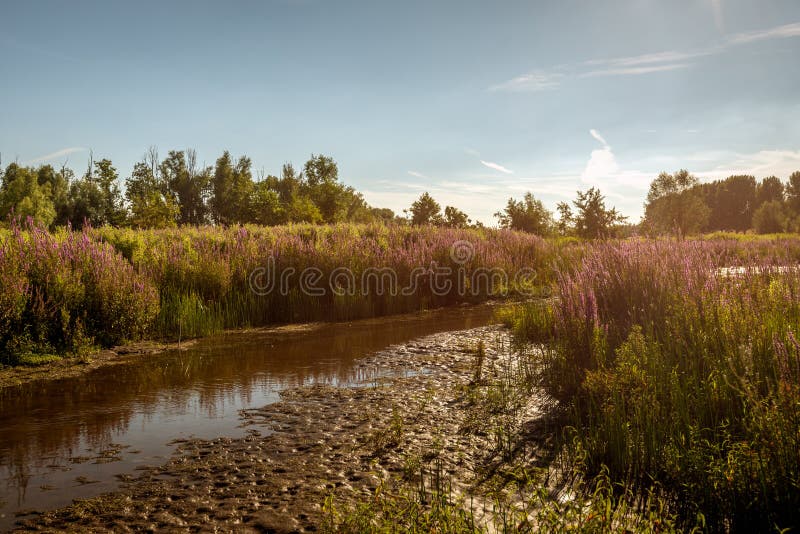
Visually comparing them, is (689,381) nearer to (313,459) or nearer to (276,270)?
(313,459)

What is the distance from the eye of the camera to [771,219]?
66.8 meters

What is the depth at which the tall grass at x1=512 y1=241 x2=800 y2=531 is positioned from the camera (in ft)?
8.86

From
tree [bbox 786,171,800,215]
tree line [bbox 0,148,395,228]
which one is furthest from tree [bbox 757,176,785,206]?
tree line [bbox 0,148,395,228]

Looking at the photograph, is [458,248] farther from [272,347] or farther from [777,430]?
[777,430]

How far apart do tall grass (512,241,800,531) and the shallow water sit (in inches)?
98.5

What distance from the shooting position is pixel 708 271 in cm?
523

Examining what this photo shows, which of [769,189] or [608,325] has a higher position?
[769,189]

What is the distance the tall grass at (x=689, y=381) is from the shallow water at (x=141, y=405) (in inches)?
98.5

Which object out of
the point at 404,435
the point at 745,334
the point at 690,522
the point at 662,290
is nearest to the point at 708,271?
the point at 662,290

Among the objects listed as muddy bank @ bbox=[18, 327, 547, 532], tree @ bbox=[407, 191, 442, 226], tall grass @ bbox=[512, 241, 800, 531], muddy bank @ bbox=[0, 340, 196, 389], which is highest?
tree @ bbox=[407, 191, 442, 226]

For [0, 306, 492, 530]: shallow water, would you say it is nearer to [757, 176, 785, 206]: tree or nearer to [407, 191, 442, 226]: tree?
[407, 191, 442, 226]: tree

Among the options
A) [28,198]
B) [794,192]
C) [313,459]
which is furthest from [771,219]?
[28,198]

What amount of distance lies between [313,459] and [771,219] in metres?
80.5

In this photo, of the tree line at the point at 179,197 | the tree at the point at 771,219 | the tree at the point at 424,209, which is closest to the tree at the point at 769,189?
the tree at the point at 771,219
